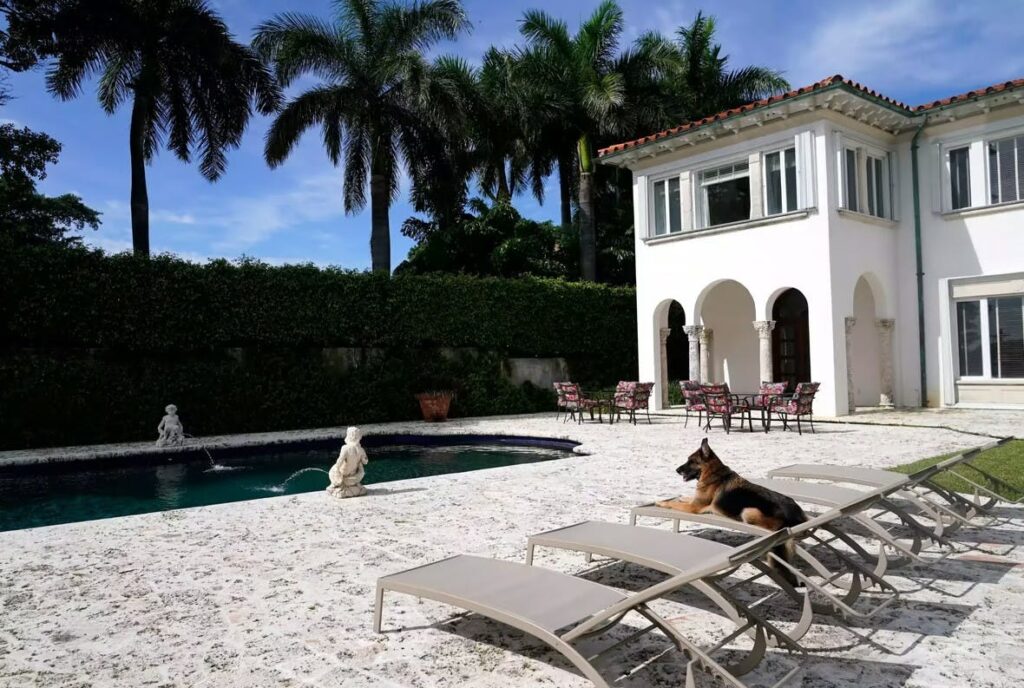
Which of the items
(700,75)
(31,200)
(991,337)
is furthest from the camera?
(31,200)

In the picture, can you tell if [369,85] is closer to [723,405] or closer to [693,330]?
[693,330]

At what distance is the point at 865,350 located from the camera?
19094 mm

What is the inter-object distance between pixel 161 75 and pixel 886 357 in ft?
75.5

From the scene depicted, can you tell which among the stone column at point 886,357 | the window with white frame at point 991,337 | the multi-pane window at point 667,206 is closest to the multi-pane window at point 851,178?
the stone column at point 886,357

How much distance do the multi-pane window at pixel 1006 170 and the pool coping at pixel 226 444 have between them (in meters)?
11.5

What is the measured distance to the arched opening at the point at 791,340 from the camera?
20531 millimetres

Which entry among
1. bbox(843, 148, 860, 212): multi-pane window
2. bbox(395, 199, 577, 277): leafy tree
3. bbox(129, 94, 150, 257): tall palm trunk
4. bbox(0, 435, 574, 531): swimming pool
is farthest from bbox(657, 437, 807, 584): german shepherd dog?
bbox(395, 199, 577, 277): leafy tree

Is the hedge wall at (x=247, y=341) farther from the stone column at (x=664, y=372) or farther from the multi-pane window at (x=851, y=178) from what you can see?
the multi-pane window at (x=851, y=178)

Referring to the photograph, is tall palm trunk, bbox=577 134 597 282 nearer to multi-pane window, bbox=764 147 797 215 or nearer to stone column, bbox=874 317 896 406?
multi-pane window, bbox=764 147 797 215

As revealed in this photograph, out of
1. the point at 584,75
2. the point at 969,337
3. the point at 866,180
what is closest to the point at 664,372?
the point at 866,180

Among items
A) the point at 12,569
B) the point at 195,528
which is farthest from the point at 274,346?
the point at 12,569

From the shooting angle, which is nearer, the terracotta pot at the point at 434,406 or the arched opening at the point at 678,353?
the terracotta pot at the point at 434,406

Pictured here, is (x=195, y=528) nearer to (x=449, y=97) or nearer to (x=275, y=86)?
(x=449, y=97)

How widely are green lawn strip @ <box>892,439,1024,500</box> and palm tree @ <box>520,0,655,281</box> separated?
16273 millimetres
